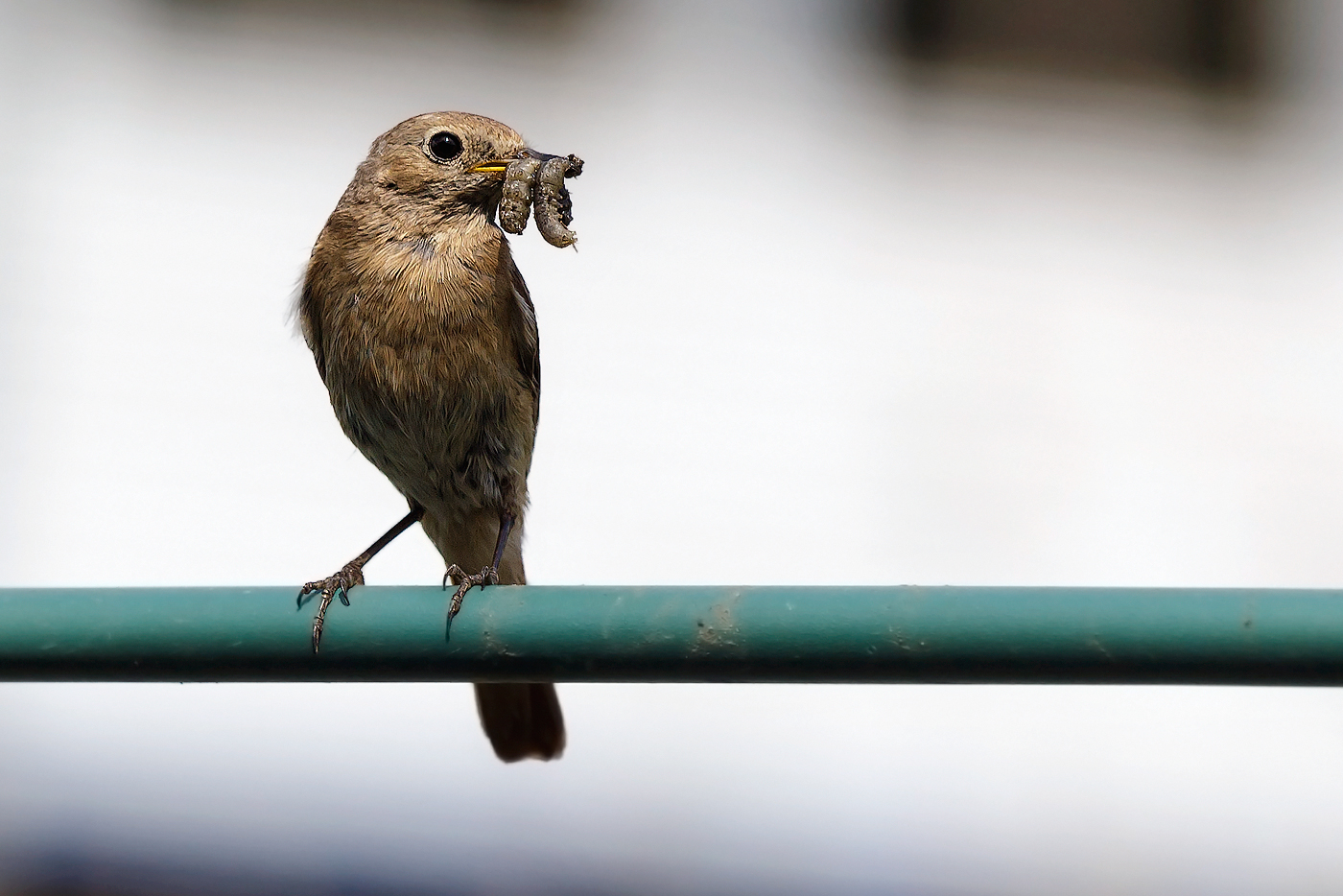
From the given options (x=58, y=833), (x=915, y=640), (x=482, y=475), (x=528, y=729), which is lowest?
(x=58, y=833)

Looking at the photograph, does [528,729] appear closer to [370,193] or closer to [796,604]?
[370,193]

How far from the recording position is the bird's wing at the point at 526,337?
14.1 feet

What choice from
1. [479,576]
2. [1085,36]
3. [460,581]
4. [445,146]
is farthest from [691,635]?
[1085,36]

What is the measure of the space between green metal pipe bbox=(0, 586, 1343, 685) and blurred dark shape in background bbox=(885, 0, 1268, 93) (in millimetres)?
6341

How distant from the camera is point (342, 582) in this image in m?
3.57

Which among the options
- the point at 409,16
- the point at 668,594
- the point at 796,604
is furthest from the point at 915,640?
the point at 409,16

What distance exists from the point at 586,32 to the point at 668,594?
5.94 meters

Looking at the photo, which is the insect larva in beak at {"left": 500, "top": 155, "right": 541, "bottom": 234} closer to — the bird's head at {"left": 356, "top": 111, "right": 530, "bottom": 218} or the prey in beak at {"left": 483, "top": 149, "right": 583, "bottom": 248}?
the prey in beak at {"left": 483, "top": 149, "right": 583, "bottom": 248}

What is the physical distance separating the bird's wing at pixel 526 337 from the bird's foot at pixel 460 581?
0.65 m

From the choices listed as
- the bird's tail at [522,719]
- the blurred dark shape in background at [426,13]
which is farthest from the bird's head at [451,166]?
the blurred dark shape in background at [426,13]

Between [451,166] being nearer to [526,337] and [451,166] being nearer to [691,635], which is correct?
[526,337]

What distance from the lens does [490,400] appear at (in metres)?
4.18

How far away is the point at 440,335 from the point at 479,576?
680 millimetres

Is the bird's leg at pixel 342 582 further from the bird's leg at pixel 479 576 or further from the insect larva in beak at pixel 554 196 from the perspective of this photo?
the insect larva in beak at pixel 554 196
